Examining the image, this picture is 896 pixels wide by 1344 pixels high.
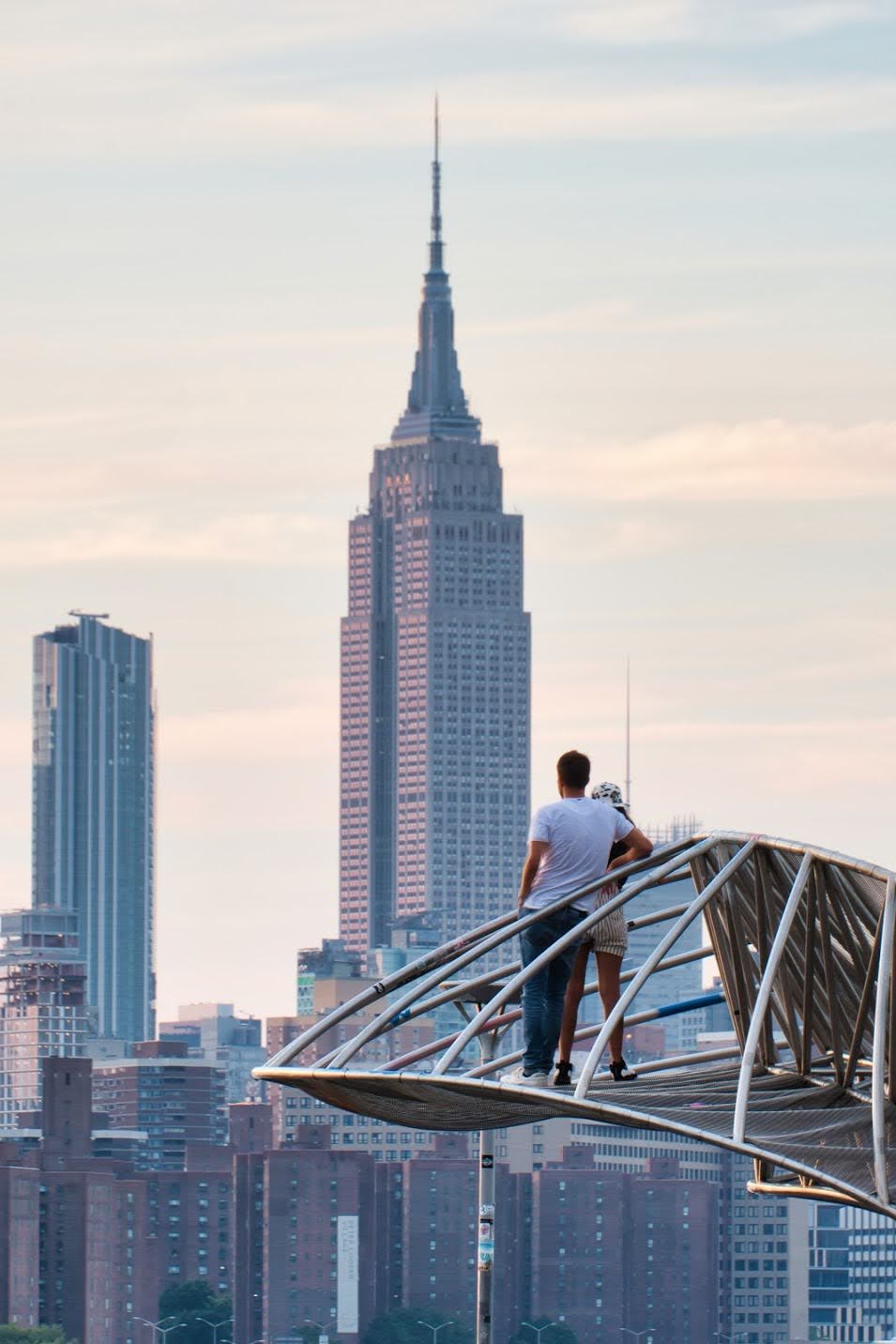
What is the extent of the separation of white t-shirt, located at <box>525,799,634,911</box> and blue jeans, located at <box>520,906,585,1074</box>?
156 mm

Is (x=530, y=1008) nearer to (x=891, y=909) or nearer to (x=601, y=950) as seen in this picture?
(x=601, y=950)

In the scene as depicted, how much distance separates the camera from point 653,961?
27.2 m

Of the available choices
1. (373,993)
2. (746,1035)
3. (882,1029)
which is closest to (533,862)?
(373,993)

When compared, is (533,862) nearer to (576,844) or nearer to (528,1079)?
(576,844)

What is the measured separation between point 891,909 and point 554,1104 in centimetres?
286

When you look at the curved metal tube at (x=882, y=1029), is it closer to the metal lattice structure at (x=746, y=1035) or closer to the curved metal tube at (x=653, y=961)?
the metal lattice structure at (x=746, y=1035)

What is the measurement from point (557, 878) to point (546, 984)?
2.51 ft

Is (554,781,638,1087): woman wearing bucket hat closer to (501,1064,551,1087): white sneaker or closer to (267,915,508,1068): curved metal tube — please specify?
(501,1064,551,1087): white sneaker

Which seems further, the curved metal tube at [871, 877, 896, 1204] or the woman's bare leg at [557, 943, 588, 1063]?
the woman's bare leg at [557, 943, 588, 1063]

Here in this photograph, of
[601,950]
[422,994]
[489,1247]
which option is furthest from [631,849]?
[489,1247]

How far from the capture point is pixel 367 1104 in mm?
28828

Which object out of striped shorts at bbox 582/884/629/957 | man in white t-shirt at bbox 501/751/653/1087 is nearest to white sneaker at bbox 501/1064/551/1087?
man in white t-shirt at bbox 501/751/653/1087

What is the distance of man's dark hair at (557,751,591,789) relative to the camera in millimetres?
25781

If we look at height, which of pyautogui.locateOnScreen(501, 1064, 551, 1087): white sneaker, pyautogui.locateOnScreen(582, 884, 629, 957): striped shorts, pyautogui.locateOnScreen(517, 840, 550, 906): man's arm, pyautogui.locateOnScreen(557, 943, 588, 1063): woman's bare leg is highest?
pyautogui.locateOnScreen(517, 840, 550, 906): man's arm
